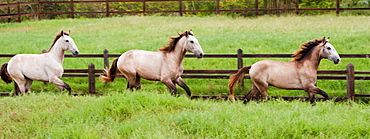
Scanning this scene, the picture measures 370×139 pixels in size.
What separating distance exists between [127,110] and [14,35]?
16.3m

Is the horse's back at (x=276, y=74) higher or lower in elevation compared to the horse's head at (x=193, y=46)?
lower

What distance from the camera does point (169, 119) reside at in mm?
7742

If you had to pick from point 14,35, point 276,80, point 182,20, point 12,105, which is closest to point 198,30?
point 182,20

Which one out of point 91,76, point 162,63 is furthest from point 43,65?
point 162,63

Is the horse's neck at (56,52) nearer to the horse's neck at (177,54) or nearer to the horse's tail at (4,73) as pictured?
the horse's tail at (4,73)

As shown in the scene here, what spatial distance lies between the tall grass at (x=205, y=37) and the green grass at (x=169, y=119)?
16.2 feet

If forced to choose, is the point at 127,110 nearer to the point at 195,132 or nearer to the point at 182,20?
the point at 195,132

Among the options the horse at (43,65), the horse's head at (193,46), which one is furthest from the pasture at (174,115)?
the horse at (43,65)

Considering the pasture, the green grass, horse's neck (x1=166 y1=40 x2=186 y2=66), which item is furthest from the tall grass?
the green grass

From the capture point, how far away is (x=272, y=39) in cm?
1858

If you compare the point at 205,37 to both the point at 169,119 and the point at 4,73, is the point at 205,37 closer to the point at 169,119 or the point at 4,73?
the point at 4,73

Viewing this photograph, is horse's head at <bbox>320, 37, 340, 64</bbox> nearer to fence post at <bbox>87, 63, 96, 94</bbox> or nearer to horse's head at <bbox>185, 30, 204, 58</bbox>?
horse's head at <bbox>185, 30, 204, 58</bbox>

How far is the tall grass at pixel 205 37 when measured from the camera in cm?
1456

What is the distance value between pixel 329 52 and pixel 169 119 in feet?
13.2
